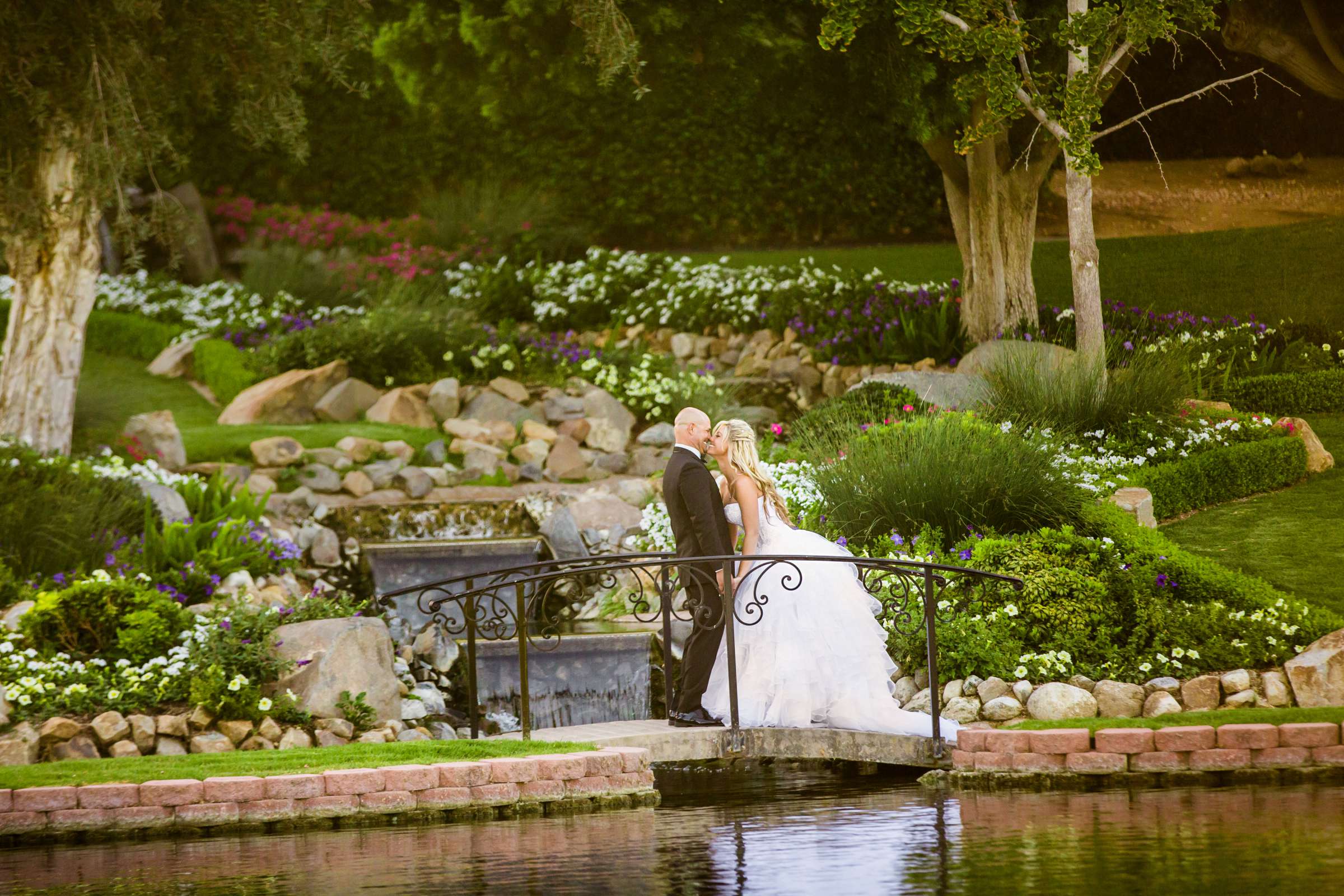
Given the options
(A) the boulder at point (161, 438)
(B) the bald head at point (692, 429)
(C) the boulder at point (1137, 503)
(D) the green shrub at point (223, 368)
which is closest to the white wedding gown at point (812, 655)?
(B) the bald head at point (692, 429)

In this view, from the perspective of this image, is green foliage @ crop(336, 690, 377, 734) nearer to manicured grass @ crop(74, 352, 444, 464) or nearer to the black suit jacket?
the black suit jacket

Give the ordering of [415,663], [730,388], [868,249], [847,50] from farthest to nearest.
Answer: [868,249] → [730,388] → [847,50] → [415,663]

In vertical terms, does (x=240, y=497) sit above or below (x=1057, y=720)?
above

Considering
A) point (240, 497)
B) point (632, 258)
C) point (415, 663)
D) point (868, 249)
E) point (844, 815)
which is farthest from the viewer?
point (632, 258)

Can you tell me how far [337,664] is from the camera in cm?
952

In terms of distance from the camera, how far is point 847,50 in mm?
15164

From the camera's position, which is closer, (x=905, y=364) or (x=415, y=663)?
(x=415, y=663)

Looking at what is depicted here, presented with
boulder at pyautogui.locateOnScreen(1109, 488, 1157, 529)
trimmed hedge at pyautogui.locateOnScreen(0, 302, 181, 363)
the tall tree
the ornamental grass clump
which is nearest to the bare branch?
boulder at pyautogui.locateOnScreen(1109, 488, 1157, 529)

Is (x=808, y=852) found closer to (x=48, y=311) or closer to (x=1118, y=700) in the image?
(x=1118, y=700)

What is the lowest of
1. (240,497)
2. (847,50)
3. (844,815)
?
(844,815)

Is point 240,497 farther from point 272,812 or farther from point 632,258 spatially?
point 632,258

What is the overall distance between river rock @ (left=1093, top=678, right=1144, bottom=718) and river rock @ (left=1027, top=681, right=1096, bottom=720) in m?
0.05

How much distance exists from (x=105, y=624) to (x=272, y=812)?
3426mm

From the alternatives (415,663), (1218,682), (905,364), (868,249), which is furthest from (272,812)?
(868,249)
